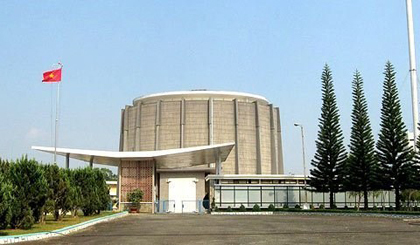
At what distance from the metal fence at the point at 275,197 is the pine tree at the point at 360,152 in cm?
458

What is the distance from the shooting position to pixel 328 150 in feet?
133

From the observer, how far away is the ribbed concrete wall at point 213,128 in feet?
195

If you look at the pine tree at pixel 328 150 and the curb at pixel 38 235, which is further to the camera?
the pine tree at pixel 328 150

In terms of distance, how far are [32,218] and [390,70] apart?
27.3 meters

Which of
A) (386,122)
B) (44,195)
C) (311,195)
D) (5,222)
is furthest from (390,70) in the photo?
(5,222)

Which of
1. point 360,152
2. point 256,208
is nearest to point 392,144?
point 360,152

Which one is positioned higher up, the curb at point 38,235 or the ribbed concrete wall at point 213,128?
the ribbed concrete wall at point 213,128

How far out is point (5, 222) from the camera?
48.3 feet

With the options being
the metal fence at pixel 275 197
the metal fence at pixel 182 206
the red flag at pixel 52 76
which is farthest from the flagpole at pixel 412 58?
the red flag at pixel 52 76

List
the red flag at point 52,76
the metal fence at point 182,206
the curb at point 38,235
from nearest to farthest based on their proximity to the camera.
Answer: the curb at point 38,235 < the red flag at point 52,76 < the metal fence at point 182,206

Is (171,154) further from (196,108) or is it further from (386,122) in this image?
(196,108)

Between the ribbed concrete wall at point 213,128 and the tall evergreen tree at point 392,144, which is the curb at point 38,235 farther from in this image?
the ribbed concrete wall at point 213,128

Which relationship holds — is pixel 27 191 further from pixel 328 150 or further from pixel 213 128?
pixel 213 128

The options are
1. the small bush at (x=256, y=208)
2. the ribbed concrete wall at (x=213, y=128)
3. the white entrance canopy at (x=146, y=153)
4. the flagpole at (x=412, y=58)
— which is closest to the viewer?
the flagpole at (x=412, y=58)
